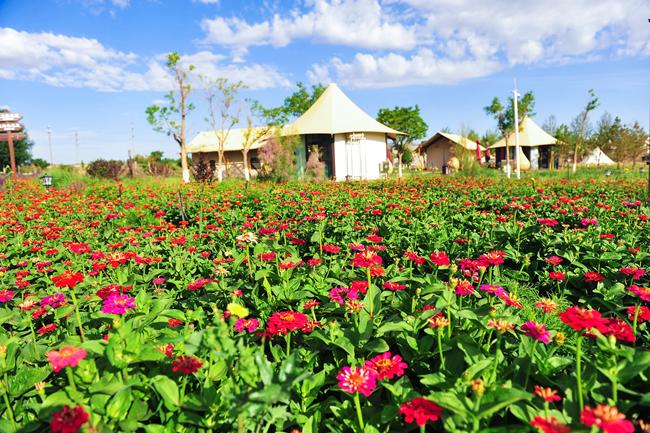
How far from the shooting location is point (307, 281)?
284 centimetres

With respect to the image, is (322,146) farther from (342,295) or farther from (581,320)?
(581,320)

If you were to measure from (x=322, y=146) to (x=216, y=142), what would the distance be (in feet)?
45.1

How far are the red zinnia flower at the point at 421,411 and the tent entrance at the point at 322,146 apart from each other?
883 inches

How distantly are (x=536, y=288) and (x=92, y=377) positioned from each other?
11.5ft

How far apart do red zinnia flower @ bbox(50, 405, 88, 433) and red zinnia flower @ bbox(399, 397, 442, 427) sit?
992mm

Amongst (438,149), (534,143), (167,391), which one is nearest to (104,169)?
(167,391)

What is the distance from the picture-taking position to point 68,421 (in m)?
1.16

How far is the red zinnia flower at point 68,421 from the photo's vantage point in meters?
1.13

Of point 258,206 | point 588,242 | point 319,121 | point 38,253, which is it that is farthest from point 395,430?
point 319,121

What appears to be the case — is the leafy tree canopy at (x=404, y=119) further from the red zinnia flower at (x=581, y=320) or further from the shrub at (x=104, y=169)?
the red zinnia flower at (x=581, y=320)

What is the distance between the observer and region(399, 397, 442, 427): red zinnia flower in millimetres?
1301

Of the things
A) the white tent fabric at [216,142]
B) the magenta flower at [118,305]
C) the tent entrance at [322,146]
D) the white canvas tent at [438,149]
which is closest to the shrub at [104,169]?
the white tent fabric at [216,142]

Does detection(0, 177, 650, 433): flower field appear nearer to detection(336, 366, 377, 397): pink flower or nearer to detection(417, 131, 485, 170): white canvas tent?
detection(336, 366, 377, 397): pink flower

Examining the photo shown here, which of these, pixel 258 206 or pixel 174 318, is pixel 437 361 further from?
pixel 258 206
